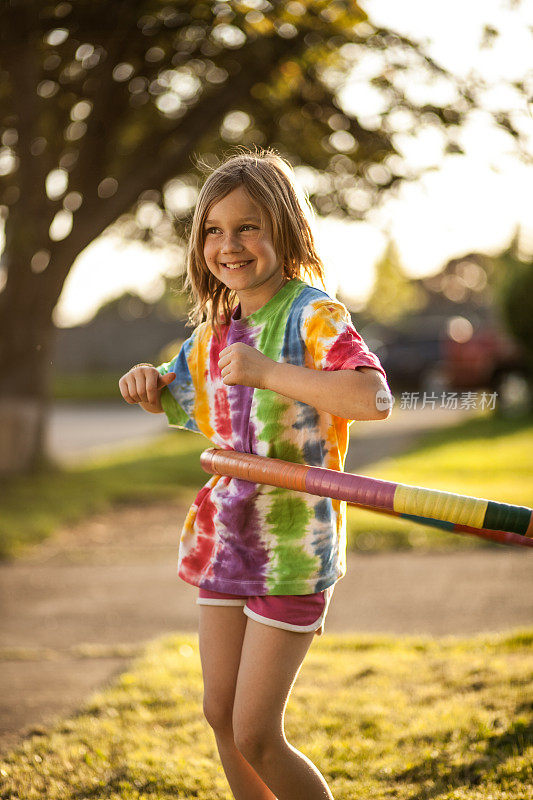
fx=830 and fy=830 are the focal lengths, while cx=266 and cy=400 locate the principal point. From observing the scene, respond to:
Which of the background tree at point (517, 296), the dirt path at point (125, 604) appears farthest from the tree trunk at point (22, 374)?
the background tree at point (517, 296)

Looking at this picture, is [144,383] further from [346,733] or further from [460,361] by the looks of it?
[460,361]

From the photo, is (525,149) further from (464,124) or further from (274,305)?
(274,305)

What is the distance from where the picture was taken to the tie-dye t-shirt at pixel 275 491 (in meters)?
2.11

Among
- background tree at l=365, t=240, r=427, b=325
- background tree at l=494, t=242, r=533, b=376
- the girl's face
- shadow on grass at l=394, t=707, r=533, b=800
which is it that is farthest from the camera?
background tree at l=365, t=240, r=427, b=325

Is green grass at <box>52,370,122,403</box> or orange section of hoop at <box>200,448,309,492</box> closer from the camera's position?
orange section of hoop at <box>200,448,309,492</box>

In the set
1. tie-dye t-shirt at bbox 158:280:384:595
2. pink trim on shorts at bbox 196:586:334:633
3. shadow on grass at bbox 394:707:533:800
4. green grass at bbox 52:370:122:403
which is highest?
tie-dye t-shirt at bbox 158:280:384:595

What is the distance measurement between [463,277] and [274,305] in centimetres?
2235

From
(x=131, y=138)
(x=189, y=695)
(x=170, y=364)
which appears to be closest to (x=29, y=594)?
(x=189, y=695)

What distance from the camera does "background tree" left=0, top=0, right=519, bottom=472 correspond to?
7.00m

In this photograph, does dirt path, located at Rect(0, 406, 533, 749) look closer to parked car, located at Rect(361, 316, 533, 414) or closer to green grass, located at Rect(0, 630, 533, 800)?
green grass, located at Rect(0, 630, 533, 800)

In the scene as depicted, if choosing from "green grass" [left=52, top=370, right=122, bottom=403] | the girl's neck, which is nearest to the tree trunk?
the girl's neck

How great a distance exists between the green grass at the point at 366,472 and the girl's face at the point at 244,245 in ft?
17.9

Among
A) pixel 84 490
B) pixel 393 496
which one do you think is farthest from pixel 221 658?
pixel 84 490

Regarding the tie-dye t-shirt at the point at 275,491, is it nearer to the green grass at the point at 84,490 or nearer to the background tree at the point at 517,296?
the green grass at the point at 84,490
